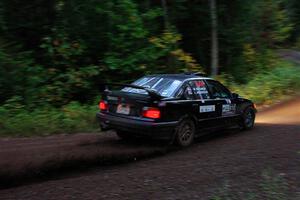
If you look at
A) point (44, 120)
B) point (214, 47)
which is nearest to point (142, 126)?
point (44, 120)

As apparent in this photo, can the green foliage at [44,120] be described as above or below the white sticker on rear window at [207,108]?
below

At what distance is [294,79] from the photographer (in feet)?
68.1

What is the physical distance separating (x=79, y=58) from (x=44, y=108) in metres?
3.22

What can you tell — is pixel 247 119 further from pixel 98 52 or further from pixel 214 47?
pixel 214 47

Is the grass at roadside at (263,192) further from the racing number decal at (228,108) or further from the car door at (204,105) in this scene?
the racing number decal at (228,108)

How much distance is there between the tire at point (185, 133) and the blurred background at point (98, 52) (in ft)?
10.3

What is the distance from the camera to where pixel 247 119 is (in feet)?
40.2

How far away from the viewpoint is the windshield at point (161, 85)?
9680 mm

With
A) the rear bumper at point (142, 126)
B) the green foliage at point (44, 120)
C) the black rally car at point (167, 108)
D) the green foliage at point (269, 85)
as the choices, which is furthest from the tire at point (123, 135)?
the green foliage at point (269, 85)

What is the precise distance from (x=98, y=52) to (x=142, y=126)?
820cm

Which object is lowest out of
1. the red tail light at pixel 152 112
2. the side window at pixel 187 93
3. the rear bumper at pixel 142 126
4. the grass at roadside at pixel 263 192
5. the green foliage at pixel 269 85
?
the grass at roadside at pixel 263 192

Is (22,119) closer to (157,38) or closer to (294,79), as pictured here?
(157,38)

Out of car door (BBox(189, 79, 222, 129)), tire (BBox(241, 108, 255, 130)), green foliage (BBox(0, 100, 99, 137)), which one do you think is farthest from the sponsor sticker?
green foliage (BBox(0, 100, 99, 137))

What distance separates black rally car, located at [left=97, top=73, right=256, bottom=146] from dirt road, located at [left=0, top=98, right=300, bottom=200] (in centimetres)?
43
